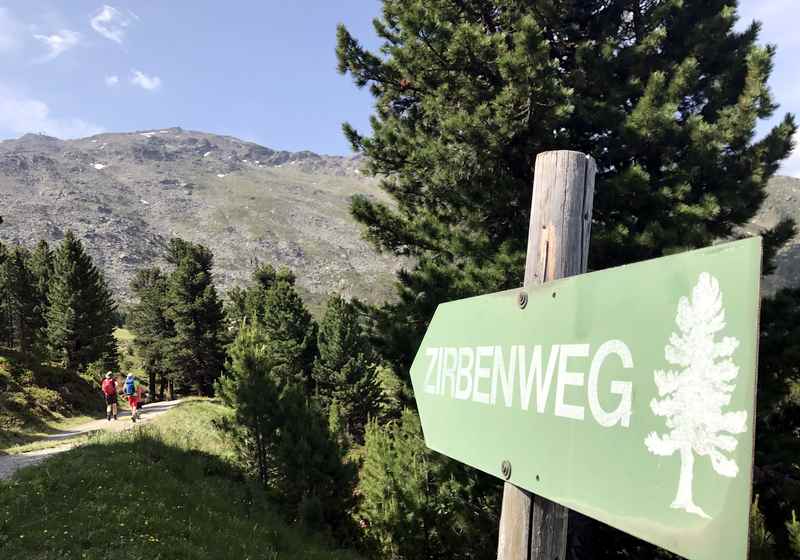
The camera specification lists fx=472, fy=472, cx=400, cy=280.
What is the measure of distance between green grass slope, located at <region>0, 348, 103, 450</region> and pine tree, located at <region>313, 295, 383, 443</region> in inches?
557

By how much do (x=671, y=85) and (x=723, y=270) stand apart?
776cm

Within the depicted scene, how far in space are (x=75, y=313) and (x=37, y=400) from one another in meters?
14.3

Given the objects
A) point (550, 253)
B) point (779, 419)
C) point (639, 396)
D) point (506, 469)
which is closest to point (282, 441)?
point (779, 419)

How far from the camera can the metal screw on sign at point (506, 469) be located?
1.72 meters

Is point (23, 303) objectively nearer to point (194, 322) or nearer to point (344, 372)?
point (194, 322)

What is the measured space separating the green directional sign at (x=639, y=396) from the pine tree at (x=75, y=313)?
4033cm

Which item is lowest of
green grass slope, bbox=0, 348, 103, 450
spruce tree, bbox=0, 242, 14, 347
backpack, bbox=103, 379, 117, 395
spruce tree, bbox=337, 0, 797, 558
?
green grass slope, bbox=0, 348, 103, 450

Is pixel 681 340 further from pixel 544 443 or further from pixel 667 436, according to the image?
pixel 544 443

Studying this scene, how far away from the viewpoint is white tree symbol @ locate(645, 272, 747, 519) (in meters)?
1.03

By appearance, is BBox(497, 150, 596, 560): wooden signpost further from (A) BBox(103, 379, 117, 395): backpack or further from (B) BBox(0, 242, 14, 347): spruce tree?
(B) BBox(0, 242, 14, 347): spruce tree

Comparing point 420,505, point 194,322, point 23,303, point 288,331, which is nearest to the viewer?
point 420,505

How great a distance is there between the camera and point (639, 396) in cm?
124

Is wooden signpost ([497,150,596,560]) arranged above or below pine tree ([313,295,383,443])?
above

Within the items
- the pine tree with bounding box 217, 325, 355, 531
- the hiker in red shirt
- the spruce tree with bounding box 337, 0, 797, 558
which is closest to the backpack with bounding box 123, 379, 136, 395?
the hiker in red shirt
